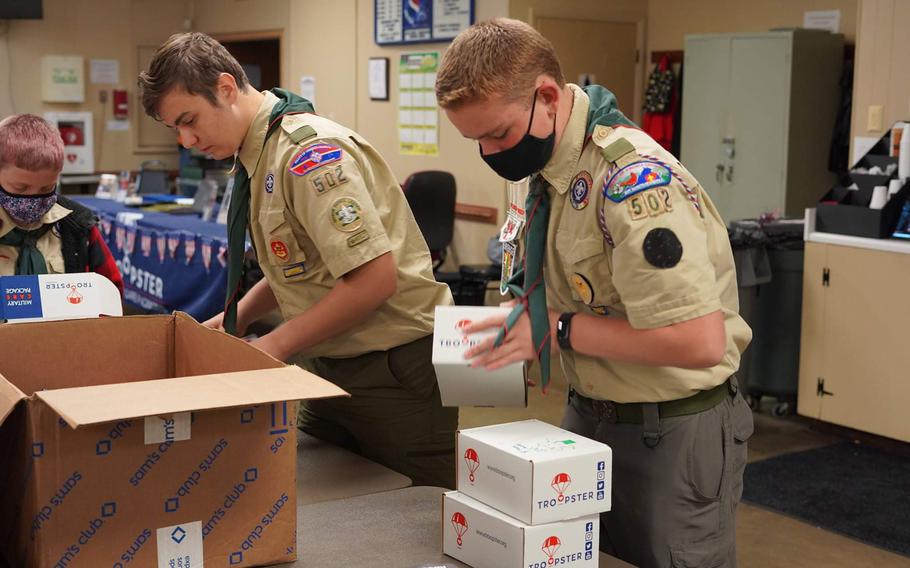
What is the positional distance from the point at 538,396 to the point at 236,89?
3763 millimetres

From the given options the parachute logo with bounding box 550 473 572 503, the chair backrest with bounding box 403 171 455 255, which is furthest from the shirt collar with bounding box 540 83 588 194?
the chair backrest with bounding box 403 171 455 255

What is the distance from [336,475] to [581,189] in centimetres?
75

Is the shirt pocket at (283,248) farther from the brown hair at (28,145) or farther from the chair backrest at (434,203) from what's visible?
the chair backrest at (434,203)

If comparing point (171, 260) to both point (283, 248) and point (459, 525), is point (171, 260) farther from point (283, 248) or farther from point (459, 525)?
point (459, 525)

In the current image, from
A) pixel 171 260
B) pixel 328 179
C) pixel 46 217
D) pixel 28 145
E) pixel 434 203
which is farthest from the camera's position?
pixel 434 203

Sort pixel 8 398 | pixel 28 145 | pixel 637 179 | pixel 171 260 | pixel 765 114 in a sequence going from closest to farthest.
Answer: pixel 8 398
pixel 637 179
pixel 28 145
pixel 171 260
pixel 765 114

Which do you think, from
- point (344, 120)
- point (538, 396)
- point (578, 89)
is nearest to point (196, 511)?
point (578, 89)

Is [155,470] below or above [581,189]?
below

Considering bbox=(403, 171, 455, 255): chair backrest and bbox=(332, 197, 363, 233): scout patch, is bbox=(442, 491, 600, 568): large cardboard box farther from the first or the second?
bbox=(403, 171, 455, 255): chair backrest

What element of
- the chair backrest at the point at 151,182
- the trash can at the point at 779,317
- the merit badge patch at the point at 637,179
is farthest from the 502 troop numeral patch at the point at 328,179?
the chair backrest at the point at 151,182

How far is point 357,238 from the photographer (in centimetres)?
198

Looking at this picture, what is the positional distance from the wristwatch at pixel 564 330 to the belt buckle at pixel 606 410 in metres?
0.20

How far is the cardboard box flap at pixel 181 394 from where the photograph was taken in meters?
1.32

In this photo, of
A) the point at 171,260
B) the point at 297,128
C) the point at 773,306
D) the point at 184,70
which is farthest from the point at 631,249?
the point at 171,260
